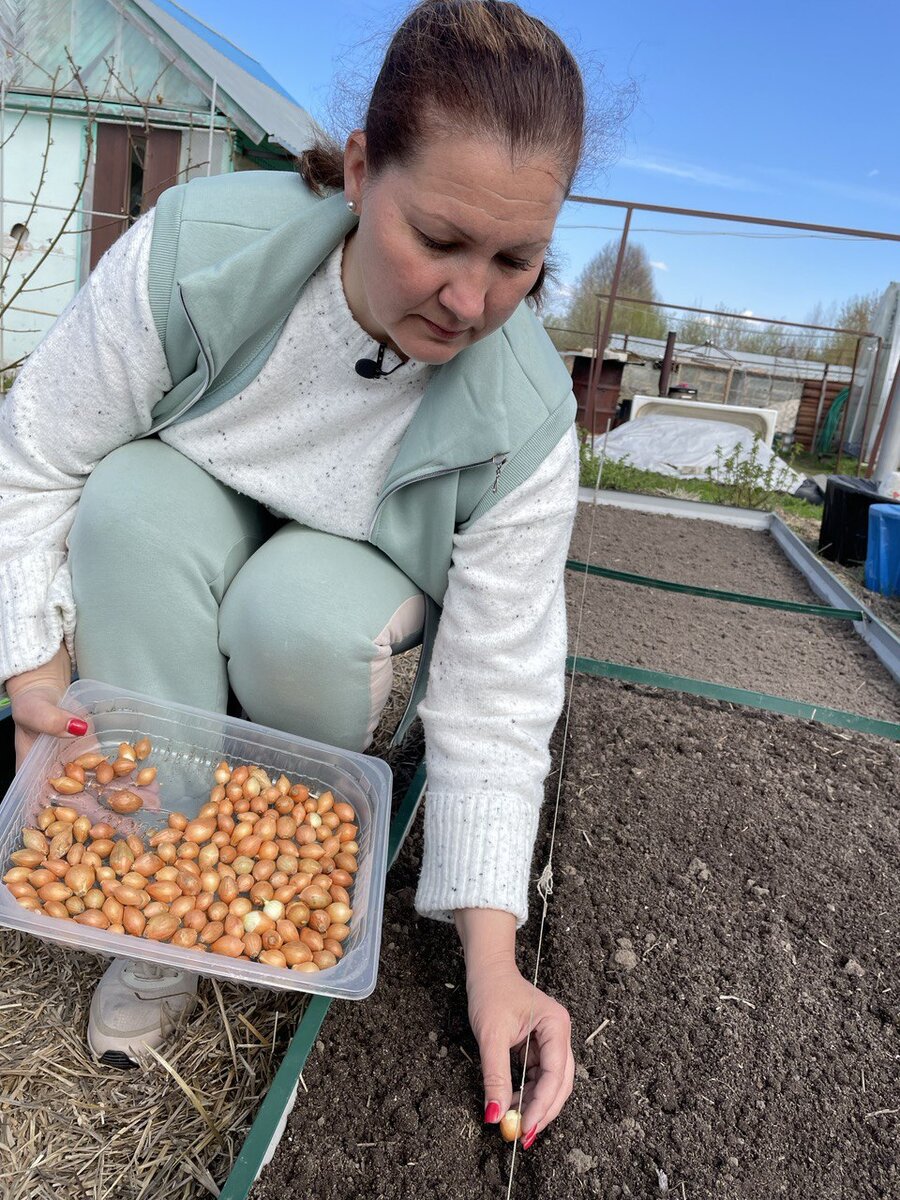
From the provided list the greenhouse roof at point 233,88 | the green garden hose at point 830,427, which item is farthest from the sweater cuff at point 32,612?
the green garden hose at point 830,427

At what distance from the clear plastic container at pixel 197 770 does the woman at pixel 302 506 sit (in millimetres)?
53

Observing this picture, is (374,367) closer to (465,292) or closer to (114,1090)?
(465,292)

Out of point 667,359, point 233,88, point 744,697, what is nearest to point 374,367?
point 744,697

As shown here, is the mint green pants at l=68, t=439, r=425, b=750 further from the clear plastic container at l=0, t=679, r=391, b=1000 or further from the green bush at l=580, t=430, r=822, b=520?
the green bush at l=580, t=430, r=822, b=520

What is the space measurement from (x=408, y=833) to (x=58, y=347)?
87 cm

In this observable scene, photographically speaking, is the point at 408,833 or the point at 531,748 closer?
the point at 531,748

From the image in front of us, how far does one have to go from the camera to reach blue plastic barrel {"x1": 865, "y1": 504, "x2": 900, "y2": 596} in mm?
3264

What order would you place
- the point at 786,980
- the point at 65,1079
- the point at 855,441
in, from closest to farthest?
1. the point at 65,1079
2. the point at 786,980
3. the point at 855,441

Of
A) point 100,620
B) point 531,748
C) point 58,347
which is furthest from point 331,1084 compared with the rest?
point 58,347

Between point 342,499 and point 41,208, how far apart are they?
5.22m

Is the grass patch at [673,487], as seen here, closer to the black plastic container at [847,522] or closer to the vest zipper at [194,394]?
the black plastic container at [847,522]

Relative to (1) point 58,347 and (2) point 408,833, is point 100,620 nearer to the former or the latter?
(1) point 58,347

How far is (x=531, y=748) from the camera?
1069 mm

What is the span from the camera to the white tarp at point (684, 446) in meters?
6.00
